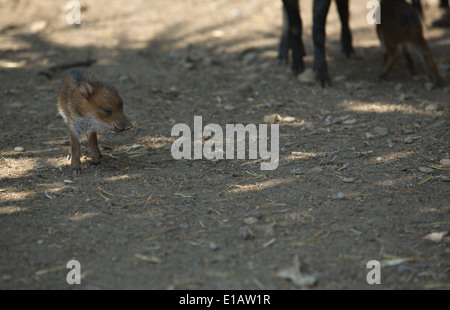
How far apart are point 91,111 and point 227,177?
45.4 inches

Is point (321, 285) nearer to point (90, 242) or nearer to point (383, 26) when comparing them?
point (90, 242)

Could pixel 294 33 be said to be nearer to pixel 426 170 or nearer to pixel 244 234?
pixel 426 170

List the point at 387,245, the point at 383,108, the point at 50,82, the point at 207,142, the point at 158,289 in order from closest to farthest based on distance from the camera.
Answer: the point at 158,289
the point at 387,245
the point at 207,142
the point at 383,108
the point at 50,82

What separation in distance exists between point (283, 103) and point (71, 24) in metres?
4.04

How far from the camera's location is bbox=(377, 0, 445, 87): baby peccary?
5488 mm

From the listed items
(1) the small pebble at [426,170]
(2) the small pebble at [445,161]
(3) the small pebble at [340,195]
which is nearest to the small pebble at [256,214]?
(3) the small pebble at [340,195]

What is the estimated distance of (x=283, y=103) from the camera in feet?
17.9

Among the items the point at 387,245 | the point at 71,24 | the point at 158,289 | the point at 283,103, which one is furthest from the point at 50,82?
the point at 387,245

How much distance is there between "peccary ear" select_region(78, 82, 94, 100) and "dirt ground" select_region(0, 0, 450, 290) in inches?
24.1

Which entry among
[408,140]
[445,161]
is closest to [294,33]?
[408,140]

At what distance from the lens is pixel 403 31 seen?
5.50 metres

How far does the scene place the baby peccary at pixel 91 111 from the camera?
404cm

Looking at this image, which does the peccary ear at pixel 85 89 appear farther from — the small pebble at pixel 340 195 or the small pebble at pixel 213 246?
the small pebble at pixel 340 195

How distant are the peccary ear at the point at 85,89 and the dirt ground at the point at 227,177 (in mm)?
613
